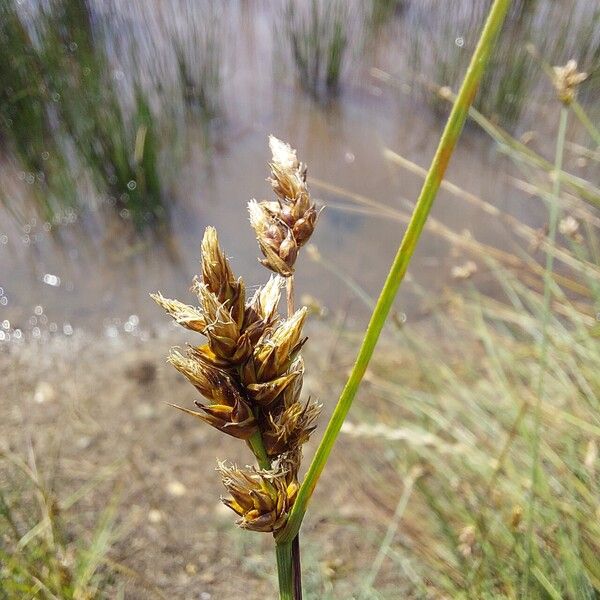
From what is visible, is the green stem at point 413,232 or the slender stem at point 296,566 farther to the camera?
the slender stem at point 296,566

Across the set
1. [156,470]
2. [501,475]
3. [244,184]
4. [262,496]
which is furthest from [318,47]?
[262,496]

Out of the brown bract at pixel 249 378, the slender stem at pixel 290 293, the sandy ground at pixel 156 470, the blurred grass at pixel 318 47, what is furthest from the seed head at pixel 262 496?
the blurred grass at pixel 318 47

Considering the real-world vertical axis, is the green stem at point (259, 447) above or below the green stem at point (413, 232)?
below

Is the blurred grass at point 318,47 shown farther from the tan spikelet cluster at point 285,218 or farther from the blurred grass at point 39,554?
the tan spikelet cluster at point 285,218

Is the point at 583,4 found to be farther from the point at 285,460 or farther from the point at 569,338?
the point at 285,460

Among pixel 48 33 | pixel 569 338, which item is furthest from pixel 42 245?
pixel 569 338

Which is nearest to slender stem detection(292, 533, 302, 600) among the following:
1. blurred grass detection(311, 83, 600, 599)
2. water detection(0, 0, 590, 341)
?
blurred grass detection(311, 83, 600, 599)

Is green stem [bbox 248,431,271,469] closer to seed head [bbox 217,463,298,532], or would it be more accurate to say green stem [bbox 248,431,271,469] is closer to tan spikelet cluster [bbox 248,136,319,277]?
seed head [bbox 217,463,298,532]
